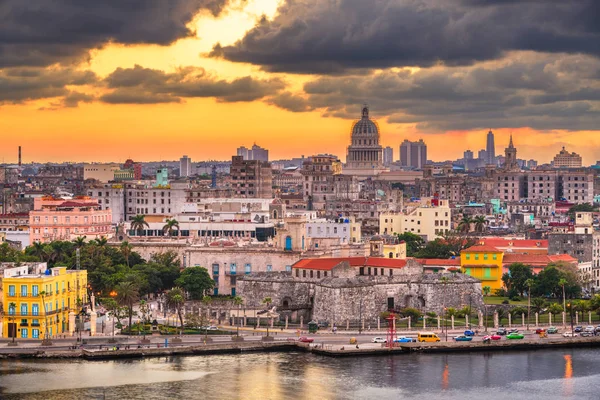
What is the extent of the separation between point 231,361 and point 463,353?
13114 mm

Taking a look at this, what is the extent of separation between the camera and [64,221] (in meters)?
124

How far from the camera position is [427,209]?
145 meters

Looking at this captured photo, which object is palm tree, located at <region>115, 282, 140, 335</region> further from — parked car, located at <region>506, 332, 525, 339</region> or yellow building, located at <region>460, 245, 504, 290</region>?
yellow building, located at <region>460, 245, 504, 290</region>

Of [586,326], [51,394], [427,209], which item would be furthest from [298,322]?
[427,209]

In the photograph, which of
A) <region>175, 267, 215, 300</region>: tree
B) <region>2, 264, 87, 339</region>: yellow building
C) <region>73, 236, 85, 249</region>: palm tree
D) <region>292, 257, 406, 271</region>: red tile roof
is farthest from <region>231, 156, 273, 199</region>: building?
<region>2, 264, 87, 339</region>: yellow building

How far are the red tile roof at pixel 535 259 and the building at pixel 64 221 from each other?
3456 centimetres

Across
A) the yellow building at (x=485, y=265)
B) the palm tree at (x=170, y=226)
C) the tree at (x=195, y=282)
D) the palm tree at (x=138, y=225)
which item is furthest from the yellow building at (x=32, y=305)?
the palm tree at (x=138, y=225)

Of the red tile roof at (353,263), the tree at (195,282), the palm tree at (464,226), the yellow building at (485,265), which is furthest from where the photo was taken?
the palm tree at (464,226)

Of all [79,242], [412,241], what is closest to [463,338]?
[79,242]

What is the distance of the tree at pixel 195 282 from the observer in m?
94.9

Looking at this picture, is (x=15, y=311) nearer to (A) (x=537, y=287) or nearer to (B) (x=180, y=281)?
(B) (x=180, y=281)

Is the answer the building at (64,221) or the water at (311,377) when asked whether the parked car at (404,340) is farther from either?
the building at (64,221)

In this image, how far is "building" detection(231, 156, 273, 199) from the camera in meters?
194

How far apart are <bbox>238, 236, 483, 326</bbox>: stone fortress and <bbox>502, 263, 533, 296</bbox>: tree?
8574 millimetres
